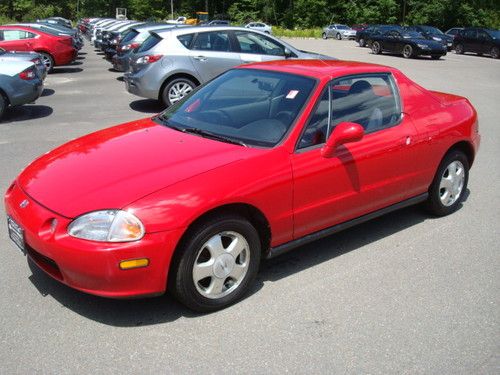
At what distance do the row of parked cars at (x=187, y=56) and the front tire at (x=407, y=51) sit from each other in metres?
16.8

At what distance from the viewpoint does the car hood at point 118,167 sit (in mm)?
3262

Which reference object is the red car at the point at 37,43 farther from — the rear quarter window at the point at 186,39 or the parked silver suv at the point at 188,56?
the rear quarter window at the point at 186,39

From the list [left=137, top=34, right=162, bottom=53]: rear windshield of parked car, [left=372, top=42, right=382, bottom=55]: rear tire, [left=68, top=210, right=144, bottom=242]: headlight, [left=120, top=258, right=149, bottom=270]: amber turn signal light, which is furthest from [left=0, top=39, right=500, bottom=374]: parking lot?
[left=372, top=42, right=382, bottom=55]: rear tire

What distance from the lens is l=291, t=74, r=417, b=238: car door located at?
12.8 feet

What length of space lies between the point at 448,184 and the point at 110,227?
3.48 meters

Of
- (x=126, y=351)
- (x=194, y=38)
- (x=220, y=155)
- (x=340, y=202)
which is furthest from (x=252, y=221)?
(x=194, y=38)

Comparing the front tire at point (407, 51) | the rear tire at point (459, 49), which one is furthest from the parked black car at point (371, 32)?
the rear tire at point (459, 49)

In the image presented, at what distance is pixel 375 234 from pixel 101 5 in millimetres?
94863

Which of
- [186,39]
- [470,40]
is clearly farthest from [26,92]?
[470,40]

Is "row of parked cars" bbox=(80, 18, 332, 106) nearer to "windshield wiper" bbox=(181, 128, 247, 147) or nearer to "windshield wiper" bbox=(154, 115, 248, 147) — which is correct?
"windshield wiper" bbox=(154, 115, 248, 147)

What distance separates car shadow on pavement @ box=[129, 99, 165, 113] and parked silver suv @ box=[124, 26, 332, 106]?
22.7 inches

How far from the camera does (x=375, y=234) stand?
4883 millimetres

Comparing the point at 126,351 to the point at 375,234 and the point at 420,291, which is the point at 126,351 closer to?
the point at 420,291

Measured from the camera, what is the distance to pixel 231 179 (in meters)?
3.46
